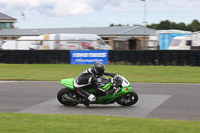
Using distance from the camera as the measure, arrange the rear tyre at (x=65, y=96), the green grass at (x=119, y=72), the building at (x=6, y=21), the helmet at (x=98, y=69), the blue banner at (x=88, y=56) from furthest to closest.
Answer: the building at (x=6, y=21) → the blue banner at (x=88, y=56) → the green grass at (x=119, y=72) → the rear tyre at (x=65, y=96) → the helmet at (x=98, y=69)

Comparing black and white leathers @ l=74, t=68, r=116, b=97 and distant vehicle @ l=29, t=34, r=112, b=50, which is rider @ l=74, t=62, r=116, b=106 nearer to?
black and white leathers @ l=74, t=68, r=116, b=97

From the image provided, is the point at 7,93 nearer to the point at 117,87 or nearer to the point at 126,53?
the point at 117,87

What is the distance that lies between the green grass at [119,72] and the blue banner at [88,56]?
0.80 m

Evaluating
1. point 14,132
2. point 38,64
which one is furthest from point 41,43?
point 14,132

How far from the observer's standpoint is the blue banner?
23750 millimetres

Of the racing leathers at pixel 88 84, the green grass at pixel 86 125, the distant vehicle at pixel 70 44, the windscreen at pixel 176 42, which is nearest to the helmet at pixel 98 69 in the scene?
the racing leathers at pixel 88 84

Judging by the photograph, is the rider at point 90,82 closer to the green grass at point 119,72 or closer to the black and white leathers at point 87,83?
the black and white leathers at point 87,83

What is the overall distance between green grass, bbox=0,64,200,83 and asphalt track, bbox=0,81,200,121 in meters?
3.31

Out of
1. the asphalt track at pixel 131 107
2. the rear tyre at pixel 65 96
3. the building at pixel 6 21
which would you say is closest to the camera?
the asphalt track at pixel 131 107

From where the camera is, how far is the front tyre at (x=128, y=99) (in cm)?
987

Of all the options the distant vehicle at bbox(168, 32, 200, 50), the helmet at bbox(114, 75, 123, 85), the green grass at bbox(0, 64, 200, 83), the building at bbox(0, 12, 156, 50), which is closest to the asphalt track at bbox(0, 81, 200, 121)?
the helmet at bbox(114, 75, 123, 85)

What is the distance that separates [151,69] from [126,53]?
2.79 m

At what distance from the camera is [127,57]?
23297 millimetres

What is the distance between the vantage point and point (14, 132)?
632cm
